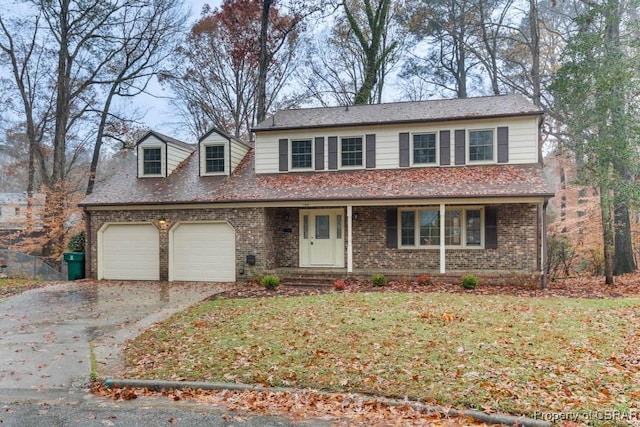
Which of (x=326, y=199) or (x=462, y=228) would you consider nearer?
(x=326, y=199)

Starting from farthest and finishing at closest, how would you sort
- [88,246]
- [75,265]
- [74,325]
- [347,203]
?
[75,265] < [88,246] < [347,203] < [74,325]

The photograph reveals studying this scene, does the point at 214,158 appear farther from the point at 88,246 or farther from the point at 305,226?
the point at 88,246

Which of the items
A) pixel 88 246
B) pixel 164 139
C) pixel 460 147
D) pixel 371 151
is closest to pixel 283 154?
pixel 371 151

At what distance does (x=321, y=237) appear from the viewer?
15.0m

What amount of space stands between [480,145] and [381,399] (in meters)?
11.1

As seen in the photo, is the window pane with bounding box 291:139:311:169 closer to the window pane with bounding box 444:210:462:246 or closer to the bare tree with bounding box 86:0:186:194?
the window pane with bounding box 444:210:462:246

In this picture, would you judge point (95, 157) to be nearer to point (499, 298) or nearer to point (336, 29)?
point (336, 29)

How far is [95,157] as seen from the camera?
23.2 m

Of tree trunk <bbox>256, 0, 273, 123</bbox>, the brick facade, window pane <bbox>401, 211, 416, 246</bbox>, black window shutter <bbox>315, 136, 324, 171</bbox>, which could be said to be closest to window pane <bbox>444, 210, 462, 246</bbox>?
the brick facade

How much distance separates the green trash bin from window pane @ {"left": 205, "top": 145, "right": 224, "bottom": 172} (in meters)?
5.43

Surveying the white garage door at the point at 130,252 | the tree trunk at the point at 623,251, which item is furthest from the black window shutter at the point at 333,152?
the tree trunk at the point at 623,251

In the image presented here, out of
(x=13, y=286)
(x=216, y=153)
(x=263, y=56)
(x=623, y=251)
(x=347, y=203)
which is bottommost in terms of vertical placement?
(x=13, y=286)

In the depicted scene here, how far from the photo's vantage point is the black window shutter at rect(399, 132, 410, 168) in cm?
1463

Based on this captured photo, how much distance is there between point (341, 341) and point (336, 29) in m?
22.6
